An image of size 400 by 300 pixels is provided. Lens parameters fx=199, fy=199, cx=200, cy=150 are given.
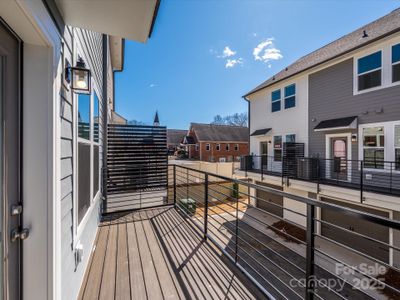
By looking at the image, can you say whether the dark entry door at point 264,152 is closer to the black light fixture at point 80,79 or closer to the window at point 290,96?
the window at point 290,96

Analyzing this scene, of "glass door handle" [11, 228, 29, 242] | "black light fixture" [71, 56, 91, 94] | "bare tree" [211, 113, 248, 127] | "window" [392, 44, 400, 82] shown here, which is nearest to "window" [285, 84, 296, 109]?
"window" [392, 44, 400, 82]

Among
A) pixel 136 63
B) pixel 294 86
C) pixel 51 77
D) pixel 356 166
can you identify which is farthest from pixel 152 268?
pixel 136 63

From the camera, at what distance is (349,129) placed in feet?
23.1

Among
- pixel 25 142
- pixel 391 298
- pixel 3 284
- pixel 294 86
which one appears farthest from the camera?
pixel 294 86

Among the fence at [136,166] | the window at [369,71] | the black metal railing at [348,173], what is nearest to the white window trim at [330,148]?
the black metal railing at [348,173]

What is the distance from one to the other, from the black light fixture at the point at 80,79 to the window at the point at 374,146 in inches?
309

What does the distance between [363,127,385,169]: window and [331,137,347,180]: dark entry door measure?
71cm

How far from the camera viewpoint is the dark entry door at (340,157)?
727 centimetres

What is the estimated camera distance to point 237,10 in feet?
24.5

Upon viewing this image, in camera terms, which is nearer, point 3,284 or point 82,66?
point 3,284

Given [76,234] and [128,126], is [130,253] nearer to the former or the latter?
[76,234]

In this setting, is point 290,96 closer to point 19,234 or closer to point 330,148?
point 330,148

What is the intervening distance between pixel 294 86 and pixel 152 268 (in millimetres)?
9719

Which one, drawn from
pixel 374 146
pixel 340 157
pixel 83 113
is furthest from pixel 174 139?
pixel 83 113
